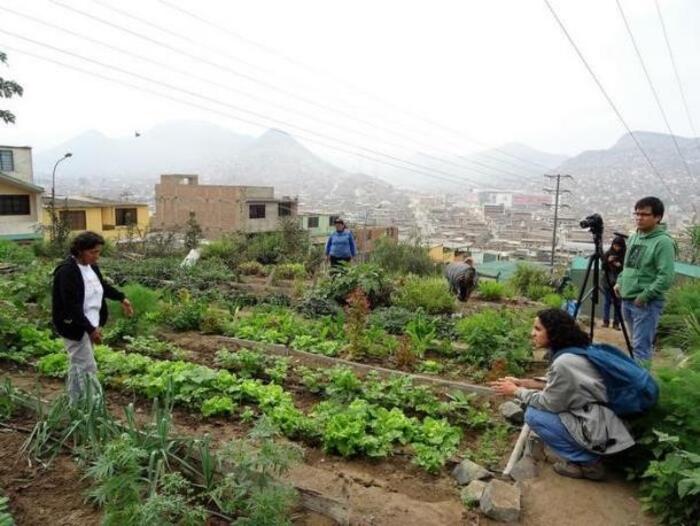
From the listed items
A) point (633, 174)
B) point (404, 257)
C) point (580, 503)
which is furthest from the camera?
point (633, 174)

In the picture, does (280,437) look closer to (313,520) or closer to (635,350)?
(313,520)

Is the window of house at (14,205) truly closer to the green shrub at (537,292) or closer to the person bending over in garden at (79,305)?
the green shrub at (537,292)

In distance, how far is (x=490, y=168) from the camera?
409 feet

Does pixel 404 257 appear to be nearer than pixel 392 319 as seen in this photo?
No

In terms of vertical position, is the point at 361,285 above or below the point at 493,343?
above

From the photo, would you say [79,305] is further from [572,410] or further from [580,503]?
[580,503]

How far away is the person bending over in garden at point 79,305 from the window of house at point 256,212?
3567 cm

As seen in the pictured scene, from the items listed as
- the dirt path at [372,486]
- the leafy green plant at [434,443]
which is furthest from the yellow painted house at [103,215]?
the leafy green plant at [434,443]

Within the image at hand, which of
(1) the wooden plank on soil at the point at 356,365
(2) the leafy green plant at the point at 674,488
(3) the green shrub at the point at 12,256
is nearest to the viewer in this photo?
(2) the leafy green plant at the point at 674,488

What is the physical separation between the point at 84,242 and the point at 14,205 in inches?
1230

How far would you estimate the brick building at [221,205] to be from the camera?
3903 cm

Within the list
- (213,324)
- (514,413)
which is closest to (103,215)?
(213,324)

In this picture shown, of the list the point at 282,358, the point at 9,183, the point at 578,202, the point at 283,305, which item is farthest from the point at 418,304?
the point at 578,202

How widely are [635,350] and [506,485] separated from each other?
104 inches
